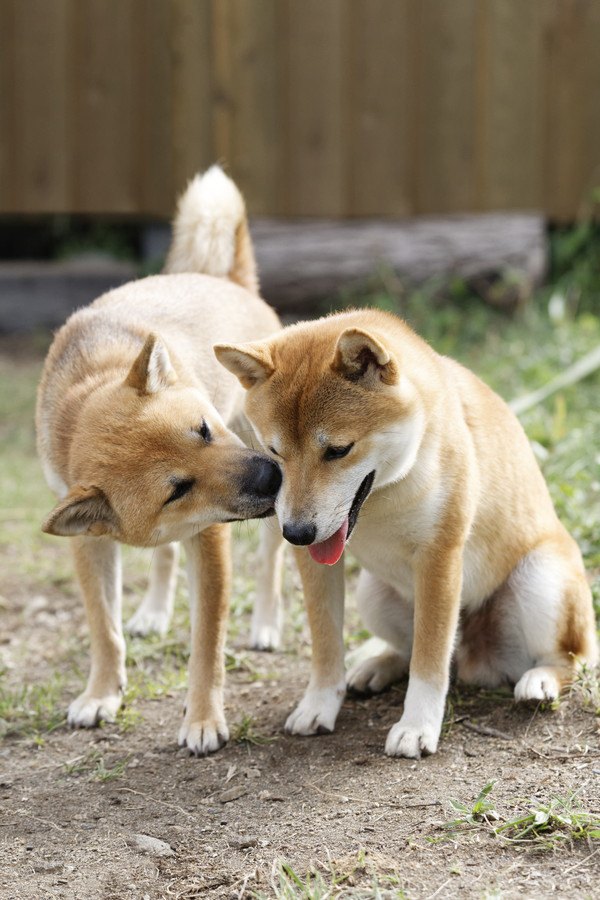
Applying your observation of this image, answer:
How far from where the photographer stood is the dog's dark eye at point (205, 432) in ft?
10.8

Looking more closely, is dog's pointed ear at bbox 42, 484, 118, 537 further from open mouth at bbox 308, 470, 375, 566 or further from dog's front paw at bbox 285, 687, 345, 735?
dog's front paw at bbox 285, 687, 345, 735

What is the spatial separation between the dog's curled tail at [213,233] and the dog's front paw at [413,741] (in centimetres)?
211

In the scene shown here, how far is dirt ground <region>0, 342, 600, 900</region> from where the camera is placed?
102 inches

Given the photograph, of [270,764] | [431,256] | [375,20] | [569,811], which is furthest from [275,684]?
[375,20]

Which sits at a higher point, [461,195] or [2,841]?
[461,195]

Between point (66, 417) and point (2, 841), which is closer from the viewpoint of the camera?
point (2, 841)

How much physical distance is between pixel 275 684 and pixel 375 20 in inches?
200

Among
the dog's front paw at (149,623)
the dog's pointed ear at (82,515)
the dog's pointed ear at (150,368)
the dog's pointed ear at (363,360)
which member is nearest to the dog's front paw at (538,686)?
the dog's pointed ear at (363,360)

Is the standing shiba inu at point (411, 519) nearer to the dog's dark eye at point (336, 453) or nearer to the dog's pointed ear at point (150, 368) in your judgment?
the dog's dark eye at point (336, 453)

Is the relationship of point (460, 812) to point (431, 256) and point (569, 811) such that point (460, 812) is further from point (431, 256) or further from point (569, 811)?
point (431, 256)

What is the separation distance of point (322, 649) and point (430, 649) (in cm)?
39

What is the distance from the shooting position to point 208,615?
3.57 metres

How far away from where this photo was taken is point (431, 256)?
7738 millimetres

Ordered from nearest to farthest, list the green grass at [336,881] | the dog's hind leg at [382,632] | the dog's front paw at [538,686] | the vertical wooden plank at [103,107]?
the green grass at [336,881] → the dog's front paw at [538,686] → the dog's hind leg at [382,632] → the vertical wooden plank at [103,107]
